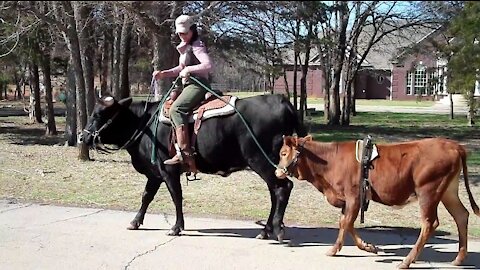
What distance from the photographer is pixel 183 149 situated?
7039 millimetres

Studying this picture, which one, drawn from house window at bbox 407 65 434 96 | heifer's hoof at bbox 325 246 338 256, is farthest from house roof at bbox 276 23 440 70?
heifer's hoof at bbox 325 246 338 256

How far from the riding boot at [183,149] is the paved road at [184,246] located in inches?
32.4

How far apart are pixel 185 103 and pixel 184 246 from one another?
Result: 1505mm

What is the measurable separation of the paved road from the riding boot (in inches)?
32.4

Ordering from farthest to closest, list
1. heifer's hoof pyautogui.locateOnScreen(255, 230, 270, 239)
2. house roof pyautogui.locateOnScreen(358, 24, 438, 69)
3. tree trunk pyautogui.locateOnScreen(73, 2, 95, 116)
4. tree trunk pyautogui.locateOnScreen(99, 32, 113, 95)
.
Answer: house roof pyautogui.locateOnScreen(358, 24, 438, 69) < tree trunk pyautogui.locateOnScreen(99, 32, 113, 95) < tree trunk pyautogui.locateOnScreen(73, 2, 95, 116) < heifer's hoof pyautogui.locateOnScreen(255, 230, 270, 239)

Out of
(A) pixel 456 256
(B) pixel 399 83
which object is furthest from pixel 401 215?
(B) pixel 399 83

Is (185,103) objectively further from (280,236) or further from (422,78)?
(422,78)

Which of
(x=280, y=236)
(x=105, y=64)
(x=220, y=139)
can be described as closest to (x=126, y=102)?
(x=220, y=139)

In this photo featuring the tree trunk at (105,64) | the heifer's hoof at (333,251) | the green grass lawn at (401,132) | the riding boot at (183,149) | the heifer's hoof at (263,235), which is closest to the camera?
the heifer's hoof at (333,251)

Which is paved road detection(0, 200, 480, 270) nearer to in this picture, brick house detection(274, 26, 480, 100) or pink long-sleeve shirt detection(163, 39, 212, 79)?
pink long-sleeve shirt detection(163, 39, 212, 79)

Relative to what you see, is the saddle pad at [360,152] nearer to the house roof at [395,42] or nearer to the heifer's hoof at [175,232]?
the heifer's hoof at [175,232]

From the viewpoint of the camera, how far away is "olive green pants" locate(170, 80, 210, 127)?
7.04 metres

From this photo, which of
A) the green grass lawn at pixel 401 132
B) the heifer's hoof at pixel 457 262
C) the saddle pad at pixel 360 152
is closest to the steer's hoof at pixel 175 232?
the saddle pad at pixel 360 152

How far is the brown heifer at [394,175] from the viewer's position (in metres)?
5.79
